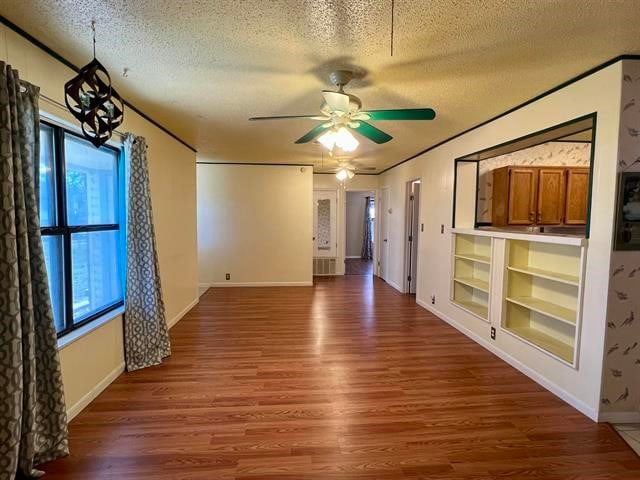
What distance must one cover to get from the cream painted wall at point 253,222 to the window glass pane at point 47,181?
432cm

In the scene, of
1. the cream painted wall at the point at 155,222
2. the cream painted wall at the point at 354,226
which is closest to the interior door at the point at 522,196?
the cream painted wall at the point at 155,222

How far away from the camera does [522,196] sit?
153 inches

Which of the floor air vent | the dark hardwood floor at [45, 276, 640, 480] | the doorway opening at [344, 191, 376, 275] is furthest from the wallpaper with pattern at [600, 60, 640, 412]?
the doorway opening at [344, 191, 376, 275]

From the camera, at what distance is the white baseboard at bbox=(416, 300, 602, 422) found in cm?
243

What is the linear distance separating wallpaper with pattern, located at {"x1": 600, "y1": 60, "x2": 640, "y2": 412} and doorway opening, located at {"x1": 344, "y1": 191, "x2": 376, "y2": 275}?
8140mm

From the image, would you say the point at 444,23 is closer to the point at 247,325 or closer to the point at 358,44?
the point at 358,44

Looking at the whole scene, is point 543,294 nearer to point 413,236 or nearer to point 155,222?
point 413,236

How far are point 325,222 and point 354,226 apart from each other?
326cm

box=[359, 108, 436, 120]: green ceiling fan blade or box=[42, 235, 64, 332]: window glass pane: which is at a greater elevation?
box=[359, 108, 436, 120]: green ceiling fan blade

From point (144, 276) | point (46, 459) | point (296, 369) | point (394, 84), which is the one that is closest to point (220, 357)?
point (296, 369)

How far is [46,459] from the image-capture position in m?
1.93

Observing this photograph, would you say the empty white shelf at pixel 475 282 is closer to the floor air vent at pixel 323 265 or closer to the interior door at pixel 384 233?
the interior door at pixel 384 233

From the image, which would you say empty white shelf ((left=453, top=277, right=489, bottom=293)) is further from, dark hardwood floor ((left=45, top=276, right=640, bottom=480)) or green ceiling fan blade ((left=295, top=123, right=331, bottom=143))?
green ceiling fan blade ((left=295, top=123, right=331, bottom=143))

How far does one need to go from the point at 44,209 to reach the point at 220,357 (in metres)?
1.97
